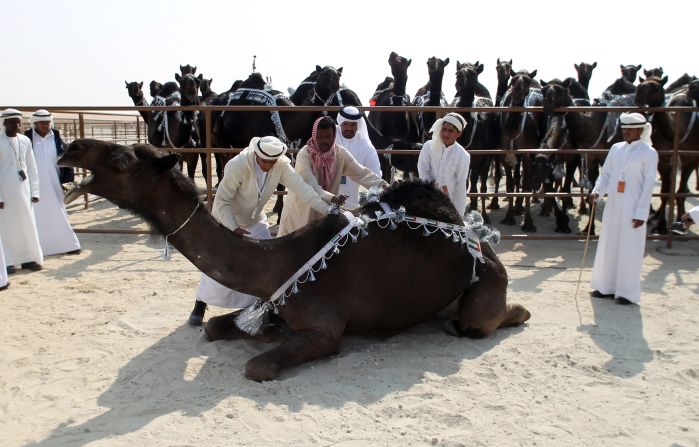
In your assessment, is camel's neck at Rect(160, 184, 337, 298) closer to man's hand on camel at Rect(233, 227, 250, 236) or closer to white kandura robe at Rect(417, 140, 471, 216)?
man's hand on camel at Rect(233, 227, 250, 236)

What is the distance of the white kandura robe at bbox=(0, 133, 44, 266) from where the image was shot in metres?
7.02

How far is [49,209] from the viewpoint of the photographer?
7934mm

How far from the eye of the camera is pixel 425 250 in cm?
452

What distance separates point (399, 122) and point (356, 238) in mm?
6366

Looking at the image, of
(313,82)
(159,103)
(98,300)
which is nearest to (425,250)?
(98,300)

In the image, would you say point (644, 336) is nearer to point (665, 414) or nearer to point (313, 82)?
point (665, 414)

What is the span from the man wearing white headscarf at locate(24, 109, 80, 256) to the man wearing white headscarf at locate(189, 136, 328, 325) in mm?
3800

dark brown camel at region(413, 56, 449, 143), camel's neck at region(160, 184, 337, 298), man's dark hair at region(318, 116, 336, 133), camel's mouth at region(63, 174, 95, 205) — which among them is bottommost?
camel's neck at region(160, 184, 337, 298)

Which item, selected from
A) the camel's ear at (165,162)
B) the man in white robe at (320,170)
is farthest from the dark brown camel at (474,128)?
the camel's ear at (165,162)

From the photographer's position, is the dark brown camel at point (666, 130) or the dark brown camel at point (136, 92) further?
the dark brown camel at point (136, 92)

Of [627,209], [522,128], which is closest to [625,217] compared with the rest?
[627,209]

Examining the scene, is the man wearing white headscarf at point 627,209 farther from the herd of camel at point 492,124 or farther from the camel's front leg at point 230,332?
the camel's front leg at point 230,332

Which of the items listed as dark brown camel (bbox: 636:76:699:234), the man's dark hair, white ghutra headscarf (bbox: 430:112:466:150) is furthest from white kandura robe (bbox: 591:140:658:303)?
the man's dark hair

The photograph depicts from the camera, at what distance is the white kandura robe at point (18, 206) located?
23.0 feet
